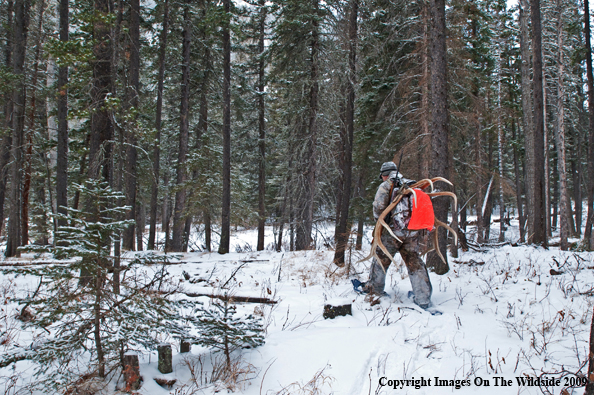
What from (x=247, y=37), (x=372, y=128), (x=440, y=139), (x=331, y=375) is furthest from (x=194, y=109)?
(x=331, y=375)

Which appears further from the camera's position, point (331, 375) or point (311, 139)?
point (311, 139)

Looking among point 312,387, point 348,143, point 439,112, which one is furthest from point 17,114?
point 312,387

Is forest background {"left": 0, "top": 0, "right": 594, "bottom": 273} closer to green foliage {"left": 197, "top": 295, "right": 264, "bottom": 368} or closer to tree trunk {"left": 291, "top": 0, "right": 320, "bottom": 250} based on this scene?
tree trunk {"left": 291, "top": 0, "right": 320, "bottom": 250}

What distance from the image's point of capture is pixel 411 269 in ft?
18.2

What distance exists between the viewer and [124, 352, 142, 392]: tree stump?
2.96 meters

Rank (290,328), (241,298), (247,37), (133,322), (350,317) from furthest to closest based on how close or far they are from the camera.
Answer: (247,37) < (241,298) < (350,317) < (290,328) < (133,322)

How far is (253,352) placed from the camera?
384 cm

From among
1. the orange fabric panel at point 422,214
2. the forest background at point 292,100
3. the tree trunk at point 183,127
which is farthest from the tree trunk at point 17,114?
the orange fabric panel at point 422,214

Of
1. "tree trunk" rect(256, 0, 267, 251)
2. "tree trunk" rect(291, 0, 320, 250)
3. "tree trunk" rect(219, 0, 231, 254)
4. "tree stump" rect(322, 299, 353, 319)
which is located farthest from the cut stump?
"tree trunk" rect(256, 0, 267, 251)

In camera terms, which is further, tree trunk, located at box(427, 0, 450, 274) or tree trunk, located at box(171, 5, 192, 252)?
tree trunk, located at box(171, 5, 192, 252)

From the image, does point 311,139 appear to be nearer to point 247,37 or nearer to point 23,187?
point 247,37

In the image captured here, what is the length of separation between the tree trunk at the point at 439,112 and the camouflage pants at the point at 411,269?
2279 millimetres

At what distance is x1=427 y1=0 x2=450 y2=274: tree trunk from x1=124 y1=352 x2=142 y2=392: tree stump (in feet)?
21.3

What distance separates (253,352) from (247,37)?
17593 millimetres
